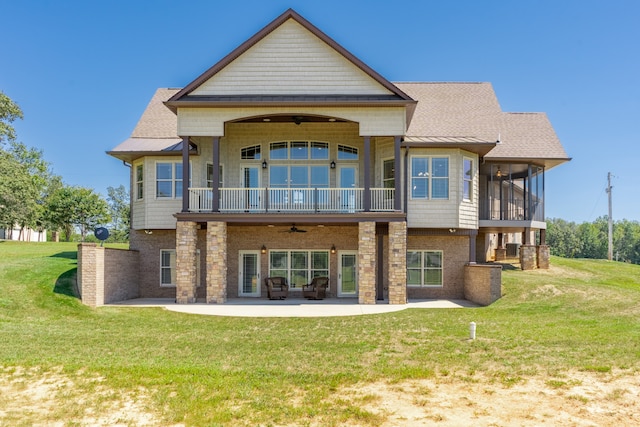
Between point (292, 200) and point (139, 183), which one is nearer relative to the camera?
point (292, 200)

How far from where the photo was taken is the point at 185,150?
1780 cm

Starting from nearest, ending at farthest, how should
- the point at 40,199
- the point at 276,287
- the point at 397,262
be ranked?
the point at 397,262 → the point at 276,287 → the point at 40,199

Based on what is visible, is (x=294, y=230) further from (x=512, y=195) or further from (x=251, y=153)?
(x=512, y=195)

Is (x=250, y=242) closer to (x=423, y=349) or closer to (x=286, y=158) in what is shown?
(x=286, y=158)

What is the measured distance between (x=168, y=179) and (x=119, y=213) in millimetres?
64406

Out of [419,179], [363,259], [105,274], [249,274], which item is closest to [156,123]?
[105,274]

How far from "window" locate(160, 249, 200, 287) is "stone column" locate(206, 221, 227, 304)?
281cm

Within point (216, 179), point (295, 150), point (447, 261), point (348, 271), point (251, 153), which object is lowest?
point (348, 271)

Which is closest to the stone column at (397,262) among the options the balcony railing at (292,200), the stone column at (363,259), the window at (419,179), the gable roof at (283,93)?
the stone column at (363,259)

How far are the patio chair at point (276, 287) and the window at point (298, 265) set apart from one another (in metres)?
0.95

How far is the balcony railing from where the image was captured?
60.0 feet

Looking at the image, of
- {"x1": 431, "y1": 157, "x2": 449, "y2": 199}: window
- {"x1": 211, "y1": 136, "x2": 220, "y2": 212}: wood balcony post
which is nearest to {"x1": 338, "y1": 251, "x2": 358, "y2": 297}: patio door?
{"x1": 431, "y1": 157, "x2": 449, "y2": 199}: window

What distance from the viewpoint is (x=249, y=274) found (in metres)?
19.9

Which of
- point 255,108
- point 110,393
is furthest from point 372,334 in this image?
point 255,108
